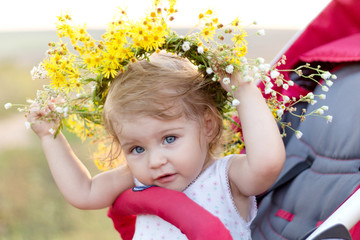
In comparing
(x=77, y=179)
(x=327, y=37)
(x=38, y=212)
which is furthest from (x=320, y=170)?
(x=38, y=212)

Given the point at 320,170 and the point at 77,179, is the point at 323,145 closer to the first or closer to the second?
the point at 320,170

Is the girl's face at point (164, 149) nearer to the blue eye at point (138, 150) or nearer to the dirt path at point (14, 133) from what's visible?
the blue eye at point (138, 150)

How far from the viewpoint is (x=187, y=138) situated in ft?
5.53

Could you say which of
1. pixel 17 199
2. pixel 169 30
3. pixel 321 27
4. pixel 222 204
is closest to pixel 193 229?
pixel 222 204

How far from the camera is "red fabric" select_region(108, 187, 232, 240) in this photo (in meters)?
1.55

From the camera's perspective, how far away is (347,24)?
208cm

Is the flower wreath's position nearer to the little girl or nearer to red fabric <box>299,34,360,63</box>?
the little girl

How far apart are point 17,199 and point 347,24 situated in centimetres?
338

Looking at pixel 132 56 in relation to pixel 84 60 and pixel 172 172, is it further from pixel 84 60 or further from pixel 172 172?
pixel 172 172

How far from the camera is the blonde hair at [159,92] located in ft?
5.43

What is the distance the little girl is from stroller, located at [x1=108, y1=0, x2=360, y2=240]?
0.10 m

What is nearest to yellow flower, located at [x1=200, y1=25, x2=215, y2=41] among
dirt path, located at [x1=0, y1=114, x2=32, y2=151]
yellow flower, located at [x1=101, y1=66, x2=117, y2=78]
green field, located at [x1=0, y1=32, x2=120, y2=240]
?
yellow flower, located at [x1=101, y1=66, x2=117, y2=78]

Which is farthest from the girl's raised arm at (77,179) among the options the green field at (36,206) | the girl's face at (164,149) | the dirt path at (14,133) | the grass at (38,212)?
the dirt path at (14,133)

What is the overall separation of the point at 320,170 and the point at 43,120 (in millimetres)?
992
